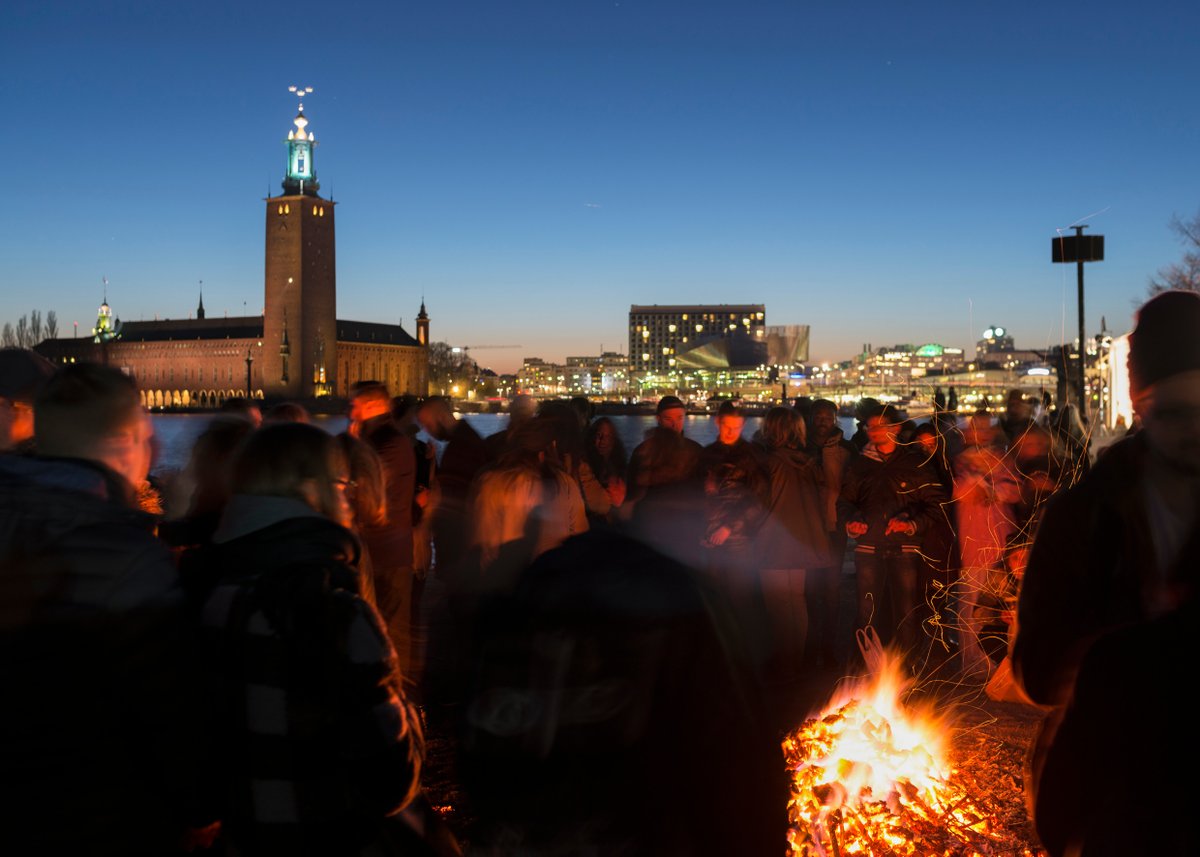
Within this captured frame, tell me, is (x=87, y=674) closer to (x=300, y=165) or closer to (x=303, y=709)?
(x=303, y=709)

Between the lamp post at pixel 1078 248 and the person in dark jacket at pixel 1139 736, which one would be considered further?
the lamp post at pixel 1078 248

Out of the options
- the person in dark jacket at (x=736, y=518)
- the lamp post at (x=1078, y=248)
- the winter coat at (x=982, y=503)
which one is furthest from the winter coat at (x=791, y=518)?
the lamp post at (x=1078, y=248)

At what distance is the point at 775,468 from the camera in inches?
270

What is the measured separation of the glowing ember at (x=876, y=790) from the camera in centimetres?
378

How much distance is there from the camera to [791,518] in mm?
6840

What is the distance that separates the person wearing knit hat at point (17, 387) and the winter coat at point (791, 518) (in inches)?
179

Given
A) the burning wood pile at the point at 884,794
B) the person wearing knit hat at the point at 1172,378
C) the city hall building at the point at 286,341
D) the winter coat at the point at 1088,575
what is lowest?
the burning wood pile at the point at 884,794

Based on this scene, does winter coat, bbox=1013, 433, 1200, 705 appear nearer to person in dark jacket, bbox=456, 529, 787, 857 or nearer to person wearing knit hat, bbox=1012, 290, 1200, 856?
person wearing knit hat, bbox=1012, 290, 1200, 856

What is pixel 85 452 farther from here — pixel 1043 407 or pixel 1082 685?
pixel 1043 407

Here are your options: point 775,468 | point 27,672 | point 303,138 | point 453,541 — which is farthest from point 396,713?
point 303,138

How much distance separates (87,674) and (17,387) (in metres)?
1.70

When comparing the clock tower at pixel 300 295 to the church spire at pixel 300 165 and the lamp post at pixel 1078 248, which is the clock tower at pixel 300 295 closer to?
the church spire at pixel 300 165

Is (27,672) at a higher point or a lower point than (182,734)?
higher

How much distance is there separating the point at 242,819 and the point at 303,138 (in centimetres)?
13606
